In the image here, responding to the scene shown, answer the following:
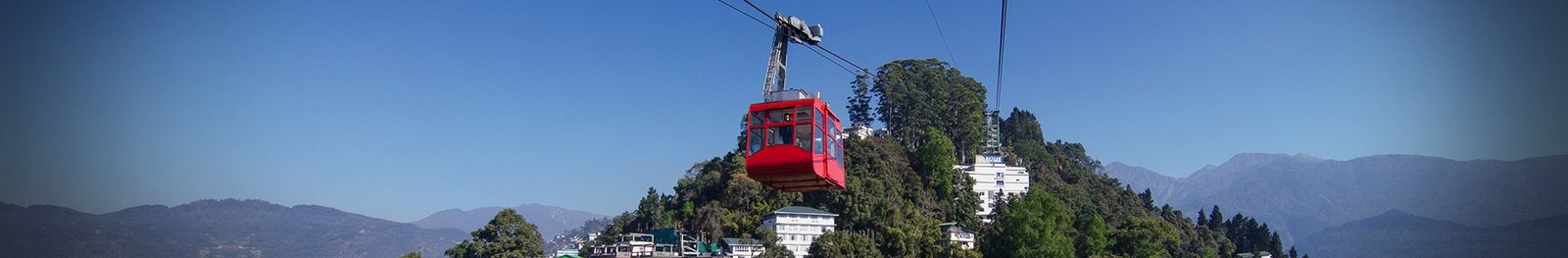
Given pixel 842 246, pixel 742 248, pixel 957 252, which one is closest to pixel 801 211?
pixel 742 248

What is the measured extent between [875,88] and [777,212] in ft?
88.5

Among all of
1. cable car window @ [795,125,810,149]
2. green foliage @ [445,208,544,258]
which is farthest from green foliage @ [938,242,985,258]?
cable car window @ [795,125,810,149]

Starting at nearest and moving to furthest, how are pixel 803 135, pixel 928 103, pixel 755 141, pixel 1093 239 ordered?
1. pixel 803 135
2. pixel 755 141
3. pixel 1093 239
4. pixel 928 103

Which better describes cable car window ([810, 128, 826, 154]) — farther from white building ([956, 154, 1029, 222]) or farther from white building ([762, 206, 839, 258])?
white building ([956, 154, 1029, 222])

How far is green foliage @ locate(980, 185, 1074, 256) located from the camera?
190 ft

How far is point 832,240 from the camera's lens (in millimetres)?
56062

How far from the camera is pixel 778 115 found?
2508 cm

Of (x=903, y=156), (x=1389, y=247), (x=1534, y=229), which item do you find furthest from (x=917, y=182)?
(x=1389, y=247)

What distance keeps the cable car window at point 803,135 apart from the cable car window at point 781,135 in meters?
0.10

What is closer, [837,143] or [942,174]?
[837,143]

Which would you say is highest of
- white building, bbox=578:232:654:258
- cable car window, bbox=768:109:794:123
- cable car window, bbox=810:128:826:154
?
cable car window, bbox=768:109:794:123

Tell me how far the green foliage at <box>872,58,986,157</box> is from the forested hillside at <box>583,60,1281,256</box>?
0.30ft

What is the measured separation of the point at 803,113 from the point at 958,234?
44.4 meters

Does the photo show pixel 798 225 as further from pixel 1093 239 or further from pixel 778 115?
pixel 778 115
